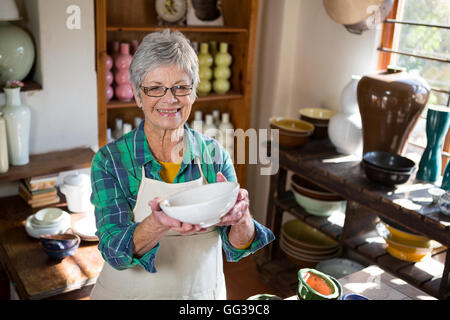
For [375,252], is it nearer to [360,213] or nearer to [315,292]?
[360,213]

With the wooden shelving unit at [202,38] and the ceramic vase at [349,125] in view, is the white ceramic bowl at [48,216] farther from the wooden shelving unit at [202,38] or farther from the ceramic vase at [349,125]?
the ceramic vase at [349,125]

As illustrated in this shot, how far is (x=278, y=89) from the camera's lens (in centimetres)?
328

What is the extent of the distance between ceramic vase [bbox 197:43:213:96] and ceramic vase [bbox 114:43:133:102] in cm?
49

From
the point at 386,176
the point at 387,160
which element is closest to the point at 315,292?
the point at 386,176

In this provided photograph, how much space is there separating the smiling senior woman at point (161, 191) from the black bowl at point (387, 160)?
994 millimetres

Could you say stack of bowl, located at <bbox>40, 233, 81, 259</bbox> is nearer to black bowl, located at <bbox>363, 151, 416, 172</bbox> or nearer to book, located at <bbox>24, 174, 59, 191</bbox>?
book, located at <bbox>24, 174, 59, 191</bbox>

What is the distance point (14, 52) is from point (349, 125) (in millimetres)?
1703

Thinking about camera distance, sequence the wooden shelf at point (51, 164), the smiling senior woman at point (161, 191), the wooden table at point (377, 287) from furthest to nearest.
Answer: the wooden shelf at point (51, 164) → the wooden table at point (377, 287) → the smiling senior woman at point (161, 191)

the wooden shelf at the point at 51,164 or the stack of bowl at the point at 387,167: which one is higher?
the stack of bowl at the point at 387,167

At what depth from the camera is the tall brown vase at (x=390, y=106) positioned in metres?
2.24

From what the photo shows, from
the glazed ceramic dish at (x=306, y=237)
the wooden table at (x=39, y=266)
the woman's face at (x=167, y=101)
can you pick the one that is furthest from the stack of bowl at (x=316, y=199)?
the woman's face at (x=167, y=101)

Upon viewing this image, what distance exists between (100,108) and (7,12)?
0.67m
